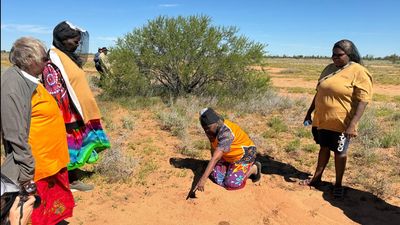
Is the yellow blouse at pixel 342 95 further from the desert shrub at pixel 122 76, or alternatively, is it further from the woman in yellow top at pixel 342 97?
the desert shrub at pixel 122 76

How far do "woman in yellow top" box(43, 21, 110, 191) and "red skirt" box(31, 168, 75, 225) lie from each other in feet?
3.00

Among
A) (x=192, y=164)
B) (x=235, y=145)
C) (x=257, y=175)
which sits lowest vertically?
(x=192, y=164)

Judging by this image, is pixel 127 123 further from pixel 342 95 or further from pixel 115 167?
pixel 342 95

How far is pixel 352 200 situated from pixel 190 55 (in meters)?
7.55

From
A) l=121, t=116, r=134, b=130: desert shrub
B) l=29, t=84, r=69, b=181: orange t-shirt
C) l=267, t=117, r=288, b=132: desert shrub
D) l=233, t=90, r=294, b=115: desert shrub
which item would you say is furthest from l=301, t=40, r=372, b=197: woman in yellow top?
l=233, t=90, r=294, b=115: desert shrub

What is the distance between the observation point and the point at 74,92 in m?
4.14

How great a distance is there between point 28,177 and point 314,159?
4960 millimetres

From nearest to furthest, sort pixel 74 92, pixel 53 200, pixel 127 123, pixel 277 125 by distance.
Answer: pixel 53 200
pixel 74 92
pixel 127 123
pixel 277 125

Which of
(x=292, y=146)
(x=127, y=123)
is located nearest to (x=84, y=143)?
(x=127, y=123)

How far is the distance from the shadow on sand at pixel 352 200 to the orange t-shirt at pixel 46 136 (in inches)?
79.7

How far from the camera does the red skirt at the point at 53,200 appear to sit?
10.4ft

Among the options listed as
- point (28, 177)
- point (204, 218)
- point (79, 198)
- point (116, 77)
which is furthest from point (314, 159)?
point (116, 77)

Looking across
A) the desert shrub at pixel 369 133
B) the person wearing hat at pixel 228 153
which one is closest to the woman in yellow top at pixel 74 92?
the person wearing hat at pixel 228 153

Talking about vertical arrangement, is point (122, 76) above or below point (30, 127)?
→ below
